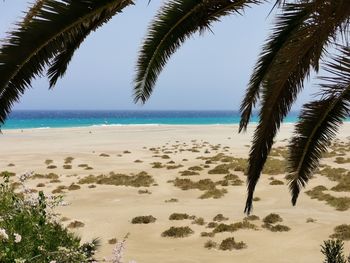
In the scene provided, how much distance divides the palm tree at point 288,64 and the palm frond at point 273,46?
12 mm

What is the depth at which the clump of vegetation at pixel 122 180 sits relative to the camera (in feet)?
69.8

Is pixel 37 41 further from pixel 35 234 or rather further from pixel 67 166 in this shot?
pixel 67 166

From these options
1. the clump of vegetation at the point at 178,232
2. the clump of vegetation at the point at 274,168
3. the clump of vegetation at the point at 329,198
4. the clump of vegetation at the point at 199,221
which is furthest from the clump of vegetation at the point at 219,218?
the clump of vegetation at the point at 274,168

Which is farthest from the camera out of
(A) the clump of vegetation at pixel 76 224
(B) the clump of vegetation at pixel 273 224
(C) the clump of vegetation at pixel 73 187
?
(C) the clump of vegetation at pixel 73 187

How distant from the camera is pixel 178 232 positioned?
12.4 metres

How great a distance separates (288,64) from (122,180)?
56.2 feet

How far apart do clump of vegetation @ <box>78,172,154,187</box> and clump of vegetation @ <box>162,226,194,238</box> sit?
8427 mm

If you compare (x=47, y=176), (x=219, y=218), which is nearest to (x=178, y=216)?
(x=219, y=218)

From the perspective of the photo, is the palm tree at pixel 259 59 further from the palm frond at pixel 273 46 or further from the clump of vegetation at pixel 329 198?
the clump of vegetation at pixel 329 198

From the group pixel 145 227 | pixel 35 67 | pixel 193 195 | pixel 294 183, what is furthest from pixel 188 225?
pixel 35 67

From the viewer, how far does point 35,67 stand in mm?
4477

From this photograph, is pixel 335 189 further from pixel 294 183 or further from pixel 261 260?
pixel 294 183

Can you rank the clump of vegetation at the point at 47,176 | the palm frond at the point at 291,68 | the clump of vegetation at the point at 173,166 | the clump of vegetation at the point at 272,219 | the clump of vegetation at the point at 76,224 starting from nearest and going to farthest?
the palm frond at the point at 291,68
the clump of vegetation at the point at 76,224
the clump of vegetation at the point at 272,219
the clump of vegetation at the point at 47,176
the clump of vegetation at the point at 173,166

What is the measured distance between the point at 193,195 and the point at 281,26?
12.8 metres
